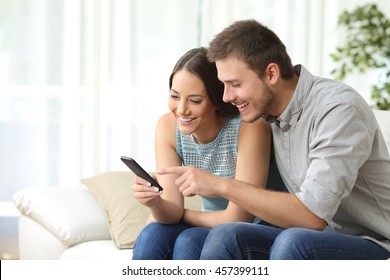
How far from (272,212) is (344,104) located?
1.19 feet

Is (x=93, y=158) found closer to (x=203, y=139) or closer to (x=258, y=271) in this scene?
(x=203, y=139)

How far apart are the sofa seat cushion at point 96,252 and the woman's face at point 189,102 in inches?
26.3

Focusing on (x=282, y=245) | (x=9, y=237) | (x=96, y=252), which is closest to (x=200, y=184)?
(x=282, y=245)

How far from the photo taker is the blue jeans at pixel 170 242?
2.19m

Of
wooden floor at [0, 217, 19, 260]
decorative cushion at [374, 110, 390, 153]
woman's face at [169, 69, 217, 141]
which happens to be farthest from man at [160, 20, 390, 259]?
wooden floor at [0, 217, 19, 260]

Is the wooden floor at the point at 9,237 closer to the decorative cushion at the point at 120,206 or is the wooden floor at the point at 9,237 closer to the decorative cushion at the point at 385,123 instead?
the decorative cushion at the point at 120,206

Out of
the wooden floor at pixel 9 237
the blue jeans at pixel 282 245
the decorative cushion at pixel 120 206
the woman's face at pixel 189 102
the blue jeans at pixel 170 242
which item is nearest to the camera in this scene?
the blue jeans at pixel 282 245

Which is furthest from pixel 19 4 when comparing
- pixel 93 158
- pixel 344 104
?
pixel 344 104

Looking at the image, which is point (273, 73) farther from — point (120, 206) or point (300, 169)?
point (120, 206)

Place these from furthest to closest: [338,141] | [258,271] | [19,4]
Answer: [19,4] → [338,141] → [258,271]

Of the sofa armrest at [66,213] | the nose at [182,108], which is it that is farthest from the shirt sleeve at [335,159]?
the sofa armrest at [66,213]

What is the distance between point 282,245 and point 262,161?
0.46 metres

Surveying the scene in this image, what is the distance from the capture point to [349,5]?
465 cm

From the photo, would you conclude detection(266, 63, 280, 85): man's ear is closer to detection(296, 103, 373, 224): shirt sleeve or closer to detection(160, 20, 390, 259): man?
detection(160, 20, 390, 259): man
